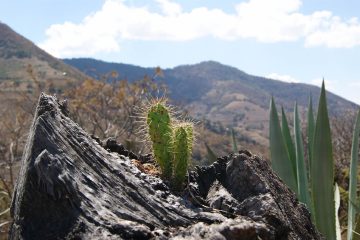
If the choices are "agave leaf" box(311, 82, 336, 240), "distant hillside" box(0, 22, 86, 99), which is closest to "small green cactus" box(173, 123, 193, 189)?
"agave leaf" box(311, 82, 336, 240)

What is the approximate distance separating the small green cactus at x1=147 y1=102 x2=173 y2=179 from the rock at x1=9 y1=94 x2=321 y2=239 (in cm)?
13

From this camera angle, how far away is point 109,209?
1.75 metres

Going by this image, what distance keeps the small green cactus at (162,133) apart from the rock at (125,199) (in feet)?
0.43

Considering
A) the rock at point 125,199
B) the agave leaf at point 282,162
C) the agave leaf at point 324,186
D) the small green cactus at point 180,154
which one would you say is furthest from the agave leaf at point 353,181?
the small green cactus at point 180,154

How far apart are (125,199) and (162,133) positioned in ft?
1.59

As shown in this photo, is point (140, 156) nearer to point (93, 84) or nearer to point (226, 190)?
point (226, 190)

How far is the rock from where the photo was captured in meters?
1.67

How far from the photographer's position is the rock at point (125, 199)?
65.7 inches

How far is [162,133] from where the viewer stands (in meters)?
2.26

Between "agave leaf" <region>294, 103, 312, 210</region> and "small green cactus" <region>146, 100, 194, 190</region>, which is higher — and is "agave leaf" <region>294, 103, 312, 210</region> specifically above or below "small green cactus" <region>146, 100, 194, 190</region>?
below

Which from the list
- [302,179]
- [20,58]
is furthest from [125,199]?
[20,58]

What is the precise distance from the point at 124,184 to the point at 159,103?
48cm

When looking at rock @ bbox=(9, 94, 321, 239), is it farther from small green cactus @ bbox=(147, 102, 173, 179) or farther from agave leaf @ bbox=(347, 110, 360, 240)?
agave leaf @ bbox=(347, 110, 360, 240)

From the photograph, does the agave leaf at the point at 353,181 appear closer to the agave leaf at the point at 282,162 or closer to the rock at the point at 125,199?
the agave leaf at the point at 282,162
